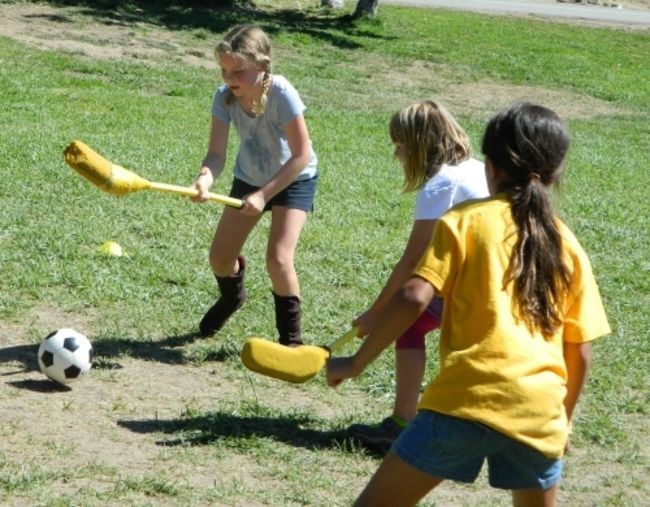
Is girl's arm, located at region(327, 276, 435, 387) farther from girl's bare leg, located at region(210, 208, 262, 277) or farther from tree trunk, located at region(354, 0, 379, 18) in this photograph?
tree trunk, located at region(354, 0, 379, 18)

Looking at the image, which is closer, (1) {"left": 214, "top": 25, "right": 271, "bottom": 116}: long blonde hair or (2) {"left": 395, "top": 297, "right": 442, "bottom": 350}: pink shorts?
(2) {"left": 395, "top": 297, "right": 442, "bottom": 350}: pink shorts

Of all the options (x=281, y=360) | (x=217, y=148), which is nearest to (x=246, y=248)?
Result: (x=217, y=148)

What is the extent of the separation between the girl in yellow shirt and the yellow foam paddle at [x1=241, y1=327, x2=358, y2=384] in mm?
666

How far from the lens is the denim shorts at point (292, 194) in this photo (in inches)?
215

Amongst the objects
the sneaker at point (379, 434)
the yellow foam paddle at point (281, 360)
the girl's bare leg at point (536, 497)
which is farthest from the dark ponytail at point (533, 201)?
the sneaker at point (379, 434)

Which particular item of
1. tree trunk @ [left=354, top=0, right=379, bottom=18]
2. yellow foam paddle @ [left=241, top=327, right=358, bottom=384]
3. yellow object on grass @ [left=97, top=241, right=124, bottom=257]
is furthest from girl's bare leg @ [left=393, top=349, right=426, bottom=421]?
tree trunk @ [left=354, top=0, right=379, bottom=18]

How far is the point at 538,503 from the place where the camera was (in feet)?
9.87

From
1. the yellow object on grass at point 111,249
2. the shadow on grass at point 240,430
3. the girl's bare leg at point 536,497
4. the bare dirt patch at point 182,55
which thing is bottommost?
the bare dirt patch at point 182,55

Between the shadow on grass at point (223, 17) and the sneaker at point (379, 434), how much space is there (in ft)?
44.8

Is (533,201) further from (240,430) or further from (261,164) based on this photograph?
(261,164)

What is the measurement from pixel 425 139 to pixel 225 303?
1847 mm

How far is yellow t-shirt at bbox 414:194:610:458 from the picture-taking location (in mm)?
2906

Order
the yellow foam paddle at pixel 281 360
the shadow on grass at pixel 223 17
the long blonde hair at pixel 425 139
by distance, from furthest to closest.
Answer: the shadow on grass at pixel 223 17, the long blonde hair at pixel 425 139, the yellow foam paddle at pixel 281 360

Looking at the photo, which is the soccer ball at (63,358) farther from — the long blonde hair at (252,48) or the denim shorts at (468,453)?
the denim shorts at (468,453)
